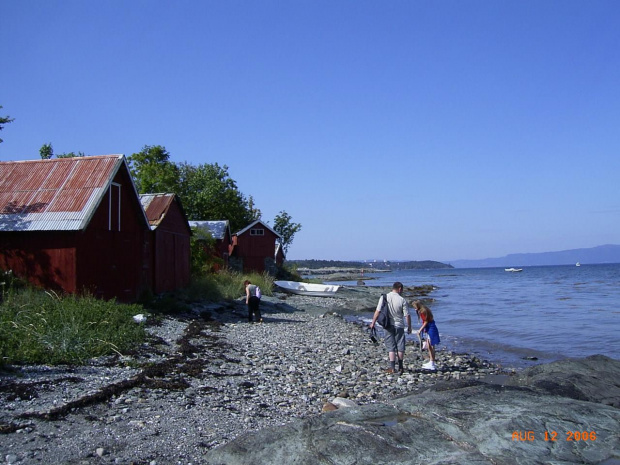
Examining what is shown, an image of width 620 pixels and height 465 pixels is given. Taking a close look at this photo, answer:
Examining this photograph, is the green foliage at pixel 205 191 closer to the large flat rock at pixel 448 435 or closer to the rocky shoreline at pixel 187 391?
the rocky shoreline at pixel 187 391

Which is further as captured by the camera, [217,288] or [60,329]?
[217,288]

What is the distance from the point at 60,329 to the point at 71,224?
5.25 metres

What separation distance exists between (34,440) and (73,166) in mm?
13374

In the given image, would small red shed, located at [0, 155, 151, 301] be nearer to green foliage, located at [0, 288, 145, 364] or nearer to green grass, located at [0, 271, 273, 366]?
green grass, located at [0, 271, 273, 366]

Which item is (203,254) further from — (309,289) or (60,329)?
(60,329)

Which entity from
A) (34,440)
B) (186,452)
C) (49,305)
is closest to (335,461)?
(186,452)

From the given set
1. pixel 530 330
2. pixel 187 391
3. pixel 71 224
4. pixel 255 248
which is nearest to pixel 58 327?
pixel 187 391

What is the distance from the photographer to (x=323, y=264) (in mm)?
189750

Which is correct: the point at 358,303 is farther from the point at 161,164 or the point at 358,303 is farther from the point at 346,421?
the point at 346,421

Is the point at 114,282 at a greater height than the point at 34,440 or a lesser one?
greater

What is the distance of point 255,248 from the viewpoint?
43.7 meters

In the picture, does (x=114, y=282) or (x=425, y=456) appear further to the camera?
(x=114, y=282)

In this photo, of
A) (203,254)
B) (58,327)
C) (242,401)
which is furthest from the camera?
(203,254)
